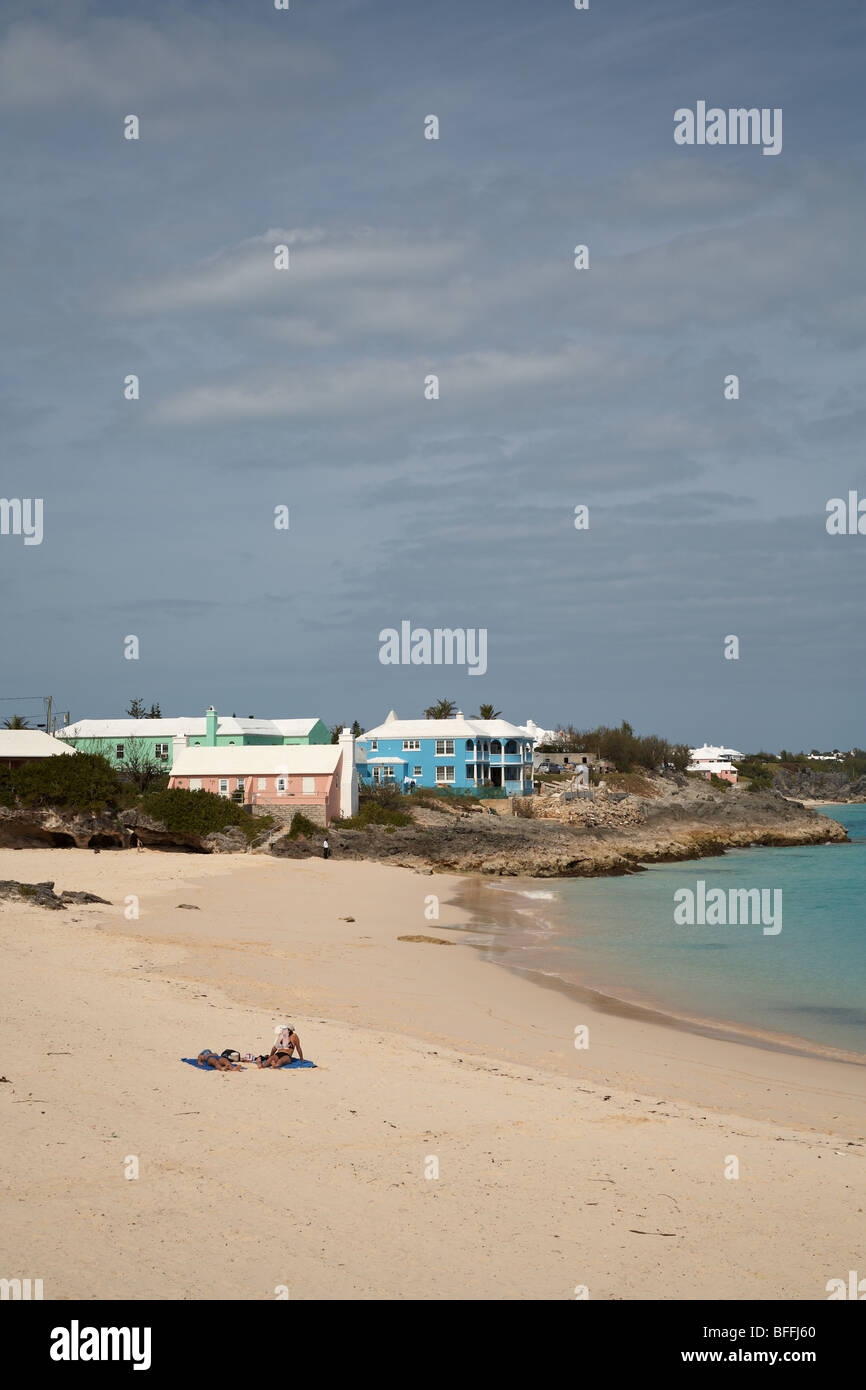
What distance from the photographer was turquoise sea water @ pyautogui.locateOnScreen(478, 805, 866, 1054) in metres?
19.6

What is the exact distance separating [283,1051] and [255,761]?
143 feet

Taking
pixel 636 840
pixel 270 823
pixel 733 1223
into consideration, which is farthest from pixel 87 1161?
pixel 636 840

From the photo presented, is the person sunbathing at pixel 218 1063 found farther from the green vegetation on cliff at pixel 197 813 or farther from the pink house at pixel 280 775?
the pink house at pixel 280 775

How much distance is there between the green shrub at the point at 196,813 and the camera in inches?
1658

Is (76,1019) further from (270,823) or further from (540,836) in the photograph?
(540,836)

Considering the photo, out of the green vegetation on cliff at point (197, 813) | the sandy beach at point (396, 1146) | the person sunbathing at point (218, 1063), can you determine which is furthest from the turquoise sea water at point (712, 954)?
the green vegetation on cliff at point (197, 813)

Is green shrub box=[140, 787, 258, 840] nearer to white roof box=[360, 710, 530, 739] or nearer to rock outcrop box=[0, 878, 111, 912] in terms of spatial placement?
rock outcrop box=[0, 878, 111, 912]

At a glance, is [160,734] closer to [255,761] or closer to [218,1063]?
[255,761]

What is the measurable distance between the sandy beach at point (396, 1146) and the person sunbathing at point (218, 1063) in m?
0.20

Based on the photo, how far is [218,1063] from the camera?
11.1 m

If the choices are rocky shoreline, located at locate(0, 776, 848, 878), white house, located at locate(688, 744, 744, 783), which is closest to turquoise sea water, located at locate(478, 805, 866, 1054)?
rocky shoreline, located at locate(0, 776, 848, 878)

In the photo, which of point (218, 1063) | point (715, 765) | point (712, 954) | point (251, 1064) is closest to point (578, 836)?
point (712, 954)

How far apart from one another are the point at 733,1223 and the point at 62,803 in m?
36.5
